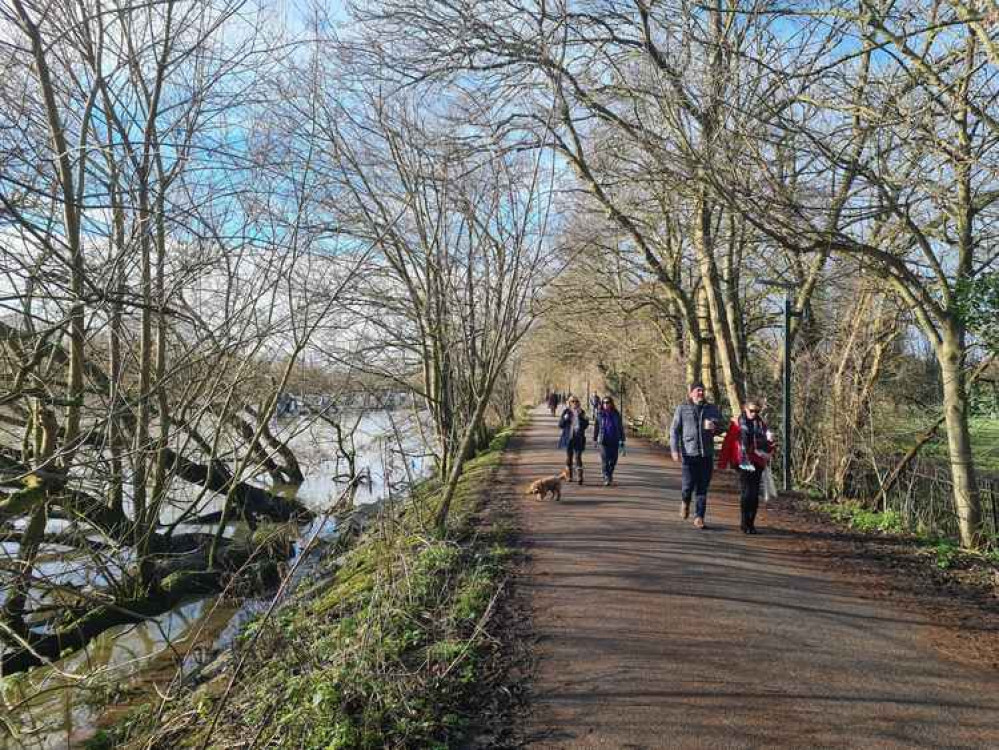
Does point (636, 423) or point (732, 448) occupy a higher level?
point (732, 448)

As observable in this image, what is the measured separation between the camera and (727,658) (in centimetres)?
462

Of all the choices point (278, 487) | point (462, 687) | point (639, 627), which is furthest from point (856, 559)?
point (278, 487)

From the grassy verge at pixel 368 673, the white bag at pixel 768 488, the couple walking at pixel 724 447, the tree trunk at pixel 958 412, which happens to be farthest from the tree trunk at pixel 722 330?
the grassy verge at pixel 368 673

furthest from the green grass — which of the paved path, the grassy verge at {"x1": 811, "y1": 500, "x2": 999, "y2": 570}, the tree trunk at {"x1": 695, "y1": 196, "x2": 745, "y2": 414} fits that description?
the paved path

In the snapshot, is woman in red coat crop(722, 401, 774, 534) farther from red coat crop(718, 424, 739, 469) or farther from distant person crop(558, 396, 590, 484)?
distant person crop(558, 396, 590, 484)

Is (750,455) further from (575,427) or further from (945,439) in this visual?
(945,439)

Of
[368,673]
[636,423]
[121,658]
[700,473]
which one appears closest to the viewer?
[368,673]

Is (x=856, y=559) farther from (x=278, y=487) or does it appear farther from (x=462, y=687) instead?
(x=278, y=487)

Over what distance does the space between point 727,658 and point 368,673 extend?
8.08 feet

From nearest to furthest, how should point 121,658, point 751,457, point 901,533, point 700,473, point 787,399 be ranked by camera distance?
point 751,457
point 121,658
point 901,533
point 700,473
point 787,399

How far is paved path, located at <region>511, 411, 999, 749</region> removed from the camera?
3758mm

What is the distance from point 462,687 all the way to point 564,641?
3.26 feet

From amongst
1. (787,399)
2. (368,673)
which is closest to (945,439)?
(787,399)

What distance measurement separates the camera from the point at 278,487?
17.9 m
